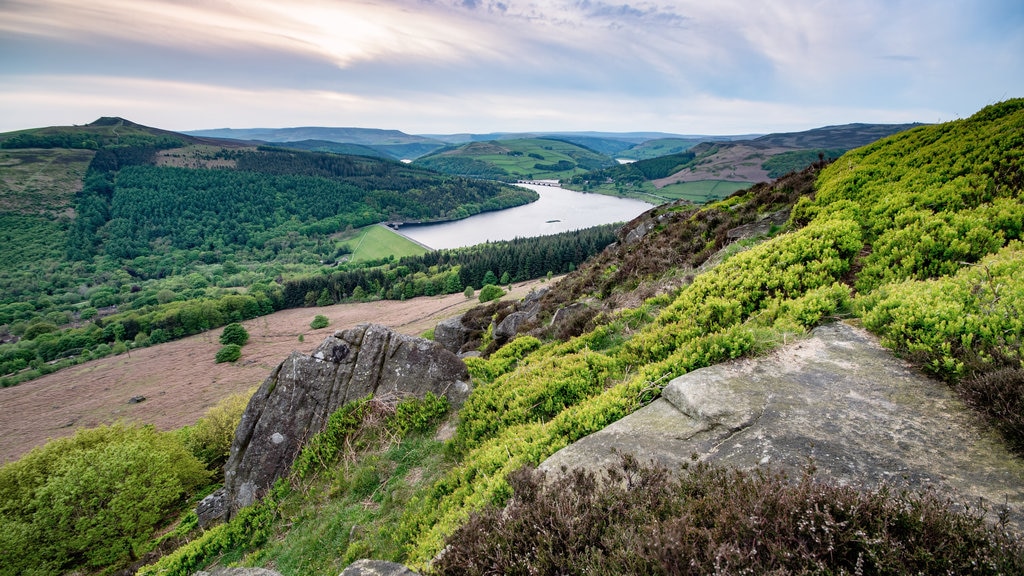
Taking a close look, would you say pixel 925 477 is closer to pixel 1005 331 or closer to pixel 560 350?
pixel 1005 331

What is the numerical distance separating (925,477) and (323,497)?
35.3 feet

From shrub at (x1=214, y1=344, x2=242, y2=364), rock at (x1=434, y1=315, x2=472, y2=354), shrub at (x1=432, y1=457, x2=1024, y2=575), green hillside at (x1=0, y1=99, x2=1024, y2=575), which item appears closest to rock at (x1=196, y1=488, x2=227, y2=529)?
green hillside at (x1=0, y1=99, x2=1024, y2=575)

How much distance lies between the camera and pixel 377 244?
169250mm

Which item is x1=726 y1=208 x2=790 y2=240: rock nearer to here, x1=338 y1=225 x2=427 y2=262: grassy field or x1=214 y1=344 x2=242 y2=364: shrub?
x1=214 y1=344 x2=242 y2=364: shrub

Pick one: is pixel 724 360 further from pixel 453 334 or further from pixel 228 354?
pixel 228 354

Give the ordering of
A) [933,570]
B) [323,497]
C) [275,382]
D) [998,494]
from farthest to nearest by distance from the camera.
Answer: [275,382], [323,497], [998,494], [933,570]

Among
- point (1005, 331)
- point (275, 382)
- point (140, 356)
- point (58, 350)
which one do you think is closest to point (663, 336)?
point (1005, 331)

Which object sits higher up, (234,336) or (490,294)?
(490,294)

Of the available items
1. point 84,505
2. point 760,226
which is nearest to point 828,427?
point 760,226

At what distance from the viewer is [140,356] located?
79.6 m

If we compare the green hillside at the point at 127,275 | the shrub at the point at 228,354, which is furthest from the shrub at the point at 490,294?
the shrub at the point at 228,354

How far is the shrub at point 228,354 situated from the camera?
2800 inches

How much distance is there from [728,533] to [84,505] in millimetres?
32474

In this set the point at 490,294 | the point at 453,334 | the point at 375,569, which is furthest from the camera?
the point at 490,294
